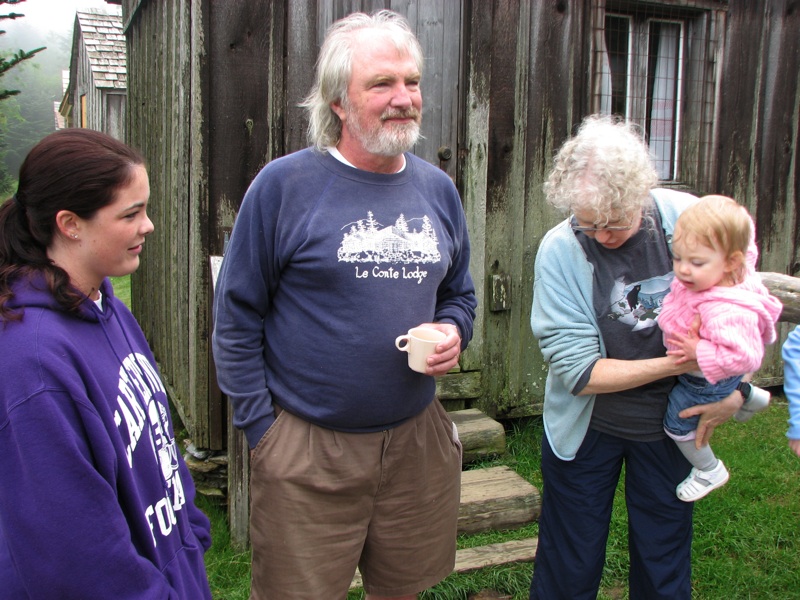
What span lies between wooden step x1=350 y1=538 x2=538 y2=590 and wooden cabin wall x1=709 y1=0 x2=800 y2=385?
136 inches

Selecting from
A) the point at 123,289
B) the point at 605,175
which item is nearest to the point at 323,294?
the point at 605,175

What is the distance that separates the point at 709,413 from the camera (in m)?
2.30

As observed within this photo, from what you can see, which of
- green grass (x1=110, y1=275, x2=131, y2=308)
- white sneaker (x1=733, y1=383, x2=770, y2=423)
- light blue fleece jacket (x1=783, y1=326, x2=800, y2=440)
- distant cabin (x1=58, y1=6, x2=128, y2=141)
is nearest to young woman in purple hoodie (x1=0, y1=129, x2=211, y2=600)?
light blue fleece jacket (x1=783, y1=326, x2=800, y2=440)

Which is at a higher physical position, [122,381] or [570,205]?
[570,205]

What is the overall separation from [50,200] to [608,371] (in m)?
1.68

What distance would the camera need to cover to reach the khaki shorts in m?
2.23

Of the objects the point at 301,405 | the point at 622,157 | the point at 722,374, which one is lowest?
the point at 301,405

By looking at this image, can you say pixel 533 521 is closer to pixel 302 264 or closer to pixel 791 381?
pixel 791 381

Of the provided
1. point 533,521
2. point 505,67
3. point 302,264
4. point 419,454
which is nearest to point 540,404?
point 533,521

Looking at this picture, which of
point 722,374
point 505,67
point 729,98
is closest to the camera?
point 722,374

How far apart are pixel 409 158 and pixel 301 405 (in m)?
0.92

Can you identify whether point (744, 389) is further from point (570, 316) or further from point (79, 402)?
point (79, 402)

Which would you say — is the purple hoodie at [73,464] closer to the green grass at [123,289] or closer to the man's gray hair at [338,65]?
the man's gray hair at [338,65]

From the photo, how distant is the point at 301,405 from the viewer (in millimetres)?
2242
